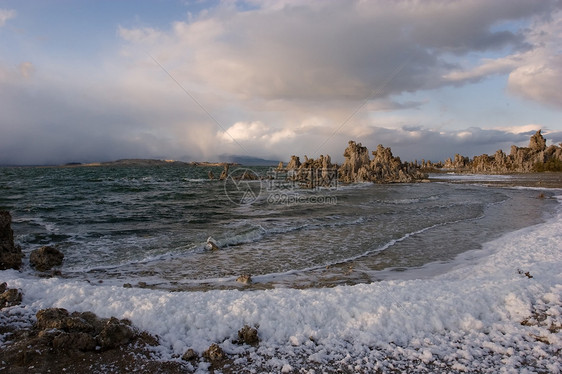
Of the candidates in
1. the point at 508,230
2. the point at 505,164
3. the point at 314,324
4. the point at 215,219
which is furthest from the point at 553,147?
the point at 314,324

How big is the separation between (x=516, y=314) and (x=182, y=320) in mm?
7113

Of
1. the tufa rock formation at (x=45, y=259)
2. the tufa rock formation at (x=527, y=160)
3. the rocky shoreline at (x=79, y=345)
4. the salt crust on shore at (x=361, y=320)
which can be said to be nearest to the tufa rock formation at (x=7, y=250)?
the tufa rock formation at (x=45, y=259)

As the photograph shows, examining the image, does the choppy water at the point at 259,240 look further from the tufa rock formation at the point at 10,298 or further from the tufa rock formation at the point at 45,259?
the tufa rock formation at the point at 10,298

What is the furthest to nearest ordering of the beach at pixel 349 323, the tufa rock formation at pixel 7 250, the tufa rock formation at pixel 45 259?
the tufa rock formation at pixel 45 259
the tufa rock formation at pixel 7 250
the beach at pixel 349 323

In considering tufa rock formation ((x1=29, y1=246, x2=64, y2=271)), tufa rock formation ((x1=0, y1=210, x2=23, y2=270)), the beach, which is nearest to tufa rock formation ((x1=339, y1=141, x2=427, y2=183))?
the beach

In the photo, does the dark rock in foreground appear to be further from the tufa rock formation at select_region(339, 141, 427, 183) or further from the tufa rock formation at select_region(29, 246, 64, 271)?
the tufa rock formation at select_region(339, 141, 427, 183)

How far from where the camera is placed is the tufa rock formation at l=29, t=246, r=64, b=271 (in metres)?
11.0

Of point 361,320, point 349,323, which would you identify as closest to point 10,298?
point 349,323

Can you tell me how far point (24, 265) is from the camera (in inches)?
440

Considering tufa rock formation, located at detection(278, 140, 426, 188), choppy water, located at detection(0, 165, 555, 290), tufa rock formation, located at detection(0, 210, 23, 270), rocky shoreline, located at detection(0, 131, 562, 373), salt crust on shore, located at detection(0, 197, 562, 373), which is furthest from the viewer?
tufa rock formation, located at detection(278, 140, 426, 188)

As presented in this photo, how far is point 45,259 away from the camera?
441 inches

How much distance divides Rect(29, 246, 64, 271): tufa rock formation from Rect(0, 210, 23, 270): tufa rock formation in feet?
1.32

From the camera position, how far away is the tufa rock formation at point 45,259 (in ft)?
36.2

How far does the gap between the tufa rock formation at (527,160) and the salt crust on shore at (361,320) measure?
11925 centimetres
